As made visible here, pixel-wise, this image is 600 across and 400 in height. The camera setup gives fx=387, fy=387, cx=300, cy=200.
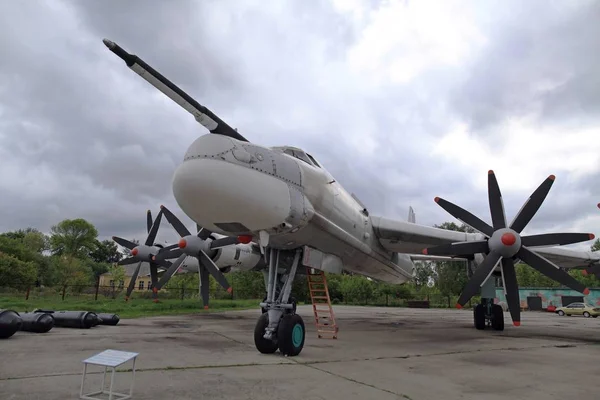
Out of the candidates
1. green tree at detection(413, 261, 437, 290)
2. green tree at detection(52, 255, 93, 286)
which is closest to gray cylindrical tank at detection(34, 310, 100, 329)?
green tree at detection(52, 255, 93, 286)

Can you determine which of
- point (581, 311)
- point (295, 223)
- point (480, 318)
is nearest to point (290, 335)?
point (295, 223)

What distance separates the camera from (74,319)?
1119cm

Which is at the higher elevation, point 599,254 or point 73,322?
point 599,254

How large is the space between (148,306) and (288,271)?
14373 mm

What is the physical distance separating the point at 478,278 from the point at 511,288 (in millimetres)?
950

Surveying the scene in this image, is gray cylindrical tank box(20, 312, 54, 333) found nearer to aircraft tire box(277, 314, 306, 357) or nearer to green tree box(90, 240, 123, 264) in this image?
aircraft tire box(277, 314, 306, 357)

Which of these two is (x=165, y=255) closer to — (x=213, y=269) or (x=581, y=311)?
(x=213, y=269)

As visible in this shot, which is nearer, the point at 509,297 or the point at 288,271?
the point at 288,271

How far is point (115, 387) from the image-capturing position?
4496mm

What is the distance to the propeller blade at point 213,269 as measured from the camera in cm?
1539

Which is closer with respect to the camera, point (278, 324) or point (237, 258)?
point (278, 324)

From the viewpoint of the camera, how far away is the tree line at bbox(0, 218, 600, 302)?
1552 inches

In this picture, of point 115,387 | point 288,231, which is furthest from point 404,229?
point 115,387

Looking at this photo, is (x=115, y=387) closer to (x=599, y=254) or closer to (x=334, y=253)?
(x=334, y=253)
